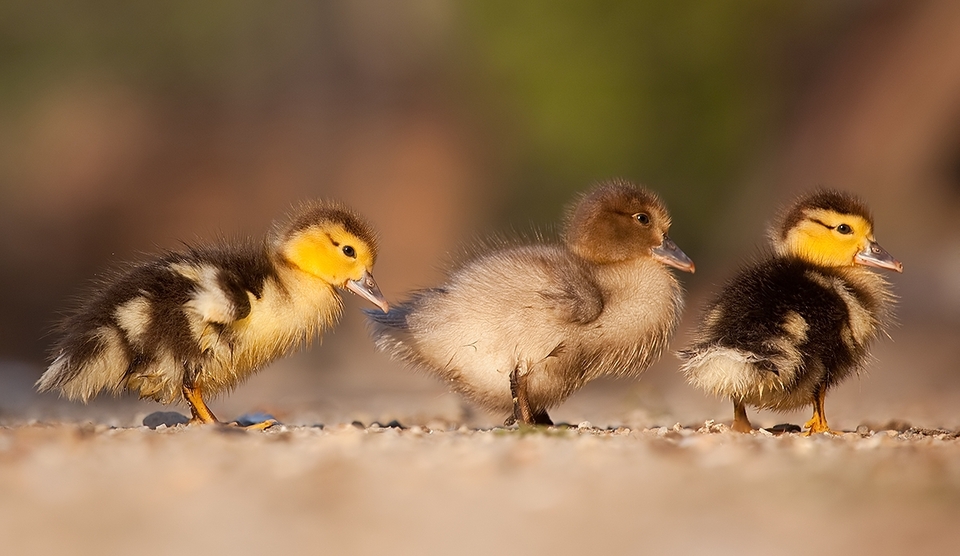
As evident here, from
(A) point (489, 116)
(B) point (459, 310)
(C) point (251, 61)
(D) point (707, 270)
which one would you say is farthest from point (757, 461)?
(C) point (251, 61)

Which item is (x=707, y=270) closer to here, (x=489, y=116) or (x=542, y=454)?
(x=489, y=116)

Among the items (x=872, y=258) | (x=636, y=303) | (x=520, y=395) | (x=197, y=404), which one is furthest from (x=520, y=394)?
(x=872, y=258)

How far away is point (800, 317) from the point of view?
4730 millimetres

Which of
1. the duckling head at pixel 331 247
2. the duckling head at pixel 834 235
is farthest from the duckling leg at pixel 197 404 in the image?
the duckling head at pixel 834 235

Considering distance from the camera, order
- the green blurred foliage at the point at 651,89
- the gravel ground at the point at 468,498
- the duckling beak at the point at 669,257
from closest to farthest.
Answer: the gravel ground at the point at 468,498, the duckling beak at the point at 669,257, the green blurred foliage at the point at 651,89

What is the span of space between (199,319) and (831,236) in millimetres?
2653

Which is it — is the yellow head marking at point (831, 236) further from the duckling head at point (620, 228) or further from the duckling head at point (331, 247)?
the duckling head at point (331, 247)

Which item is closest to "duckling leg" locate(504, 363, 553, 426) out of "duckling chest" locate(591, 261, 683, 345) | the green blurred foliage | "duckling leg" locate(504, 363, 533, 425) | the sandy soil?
"duckling leg" locate(504, 363, 533, 425)

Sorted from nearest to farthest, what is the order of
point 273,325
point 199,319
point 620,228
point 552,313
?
point 199,319, point 552,313, point 273,325, point 620,228

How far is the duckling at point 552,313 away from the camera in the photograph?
4.70m

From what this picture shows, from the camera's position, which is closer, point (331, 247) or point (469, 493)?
point (469, 493)

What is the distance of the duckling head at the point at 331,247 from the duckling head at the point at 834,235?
1.80m

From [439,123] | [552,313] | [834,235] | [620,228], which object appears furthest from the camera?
[439,123]

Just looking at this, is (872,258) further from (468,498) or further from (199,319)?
(468,498)
